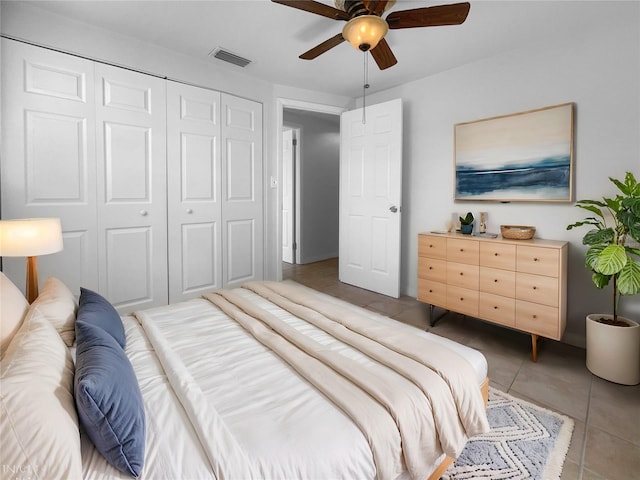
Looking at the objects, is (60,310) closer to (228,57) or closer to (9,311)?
(9,311)

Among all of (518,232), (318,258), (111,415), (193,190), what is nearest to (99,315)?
(111,415)

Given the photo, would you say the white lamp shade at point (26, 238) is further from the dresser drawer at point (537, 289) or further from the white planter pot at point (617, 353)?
the white planter pot at point (617, 353)

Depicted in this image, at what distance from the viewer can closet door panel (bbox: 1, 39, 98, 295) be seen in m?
2.37

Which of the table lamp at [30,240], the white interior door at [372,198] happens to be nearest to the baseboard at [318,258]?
the white interior door at [372,198]

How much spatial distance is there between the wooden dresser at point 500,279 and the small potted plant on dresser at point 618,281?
204mm

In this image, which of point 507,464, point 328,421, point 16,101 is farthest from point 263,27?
point 507,464

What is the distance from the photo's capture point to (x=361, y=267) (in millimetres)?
4203

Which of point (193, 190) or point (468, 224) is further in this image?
point (193, 190)

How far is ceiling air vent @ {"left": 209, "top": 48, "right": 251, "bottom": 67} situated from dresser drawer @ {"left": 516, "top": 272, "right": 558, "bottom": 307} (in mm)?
3044

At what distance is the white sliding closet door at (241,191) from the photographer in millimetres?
3506

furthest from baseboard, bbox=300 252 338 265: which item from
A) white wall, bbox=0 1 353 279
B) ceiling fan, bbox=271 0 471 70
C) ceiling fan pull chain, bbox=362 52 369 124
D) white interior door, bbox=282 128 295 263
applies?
ceiling fan, bbox=271 0 471 70

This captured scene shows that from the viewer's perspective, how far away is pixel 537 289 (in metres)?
2.40

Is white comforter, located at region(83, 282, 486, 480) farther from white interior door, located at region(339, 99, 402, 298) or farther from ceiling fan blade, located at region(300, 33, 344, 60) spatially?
white interior door, located at region(339, 99, 402, 298)

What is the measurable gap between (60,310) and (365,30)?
6.61 feet
